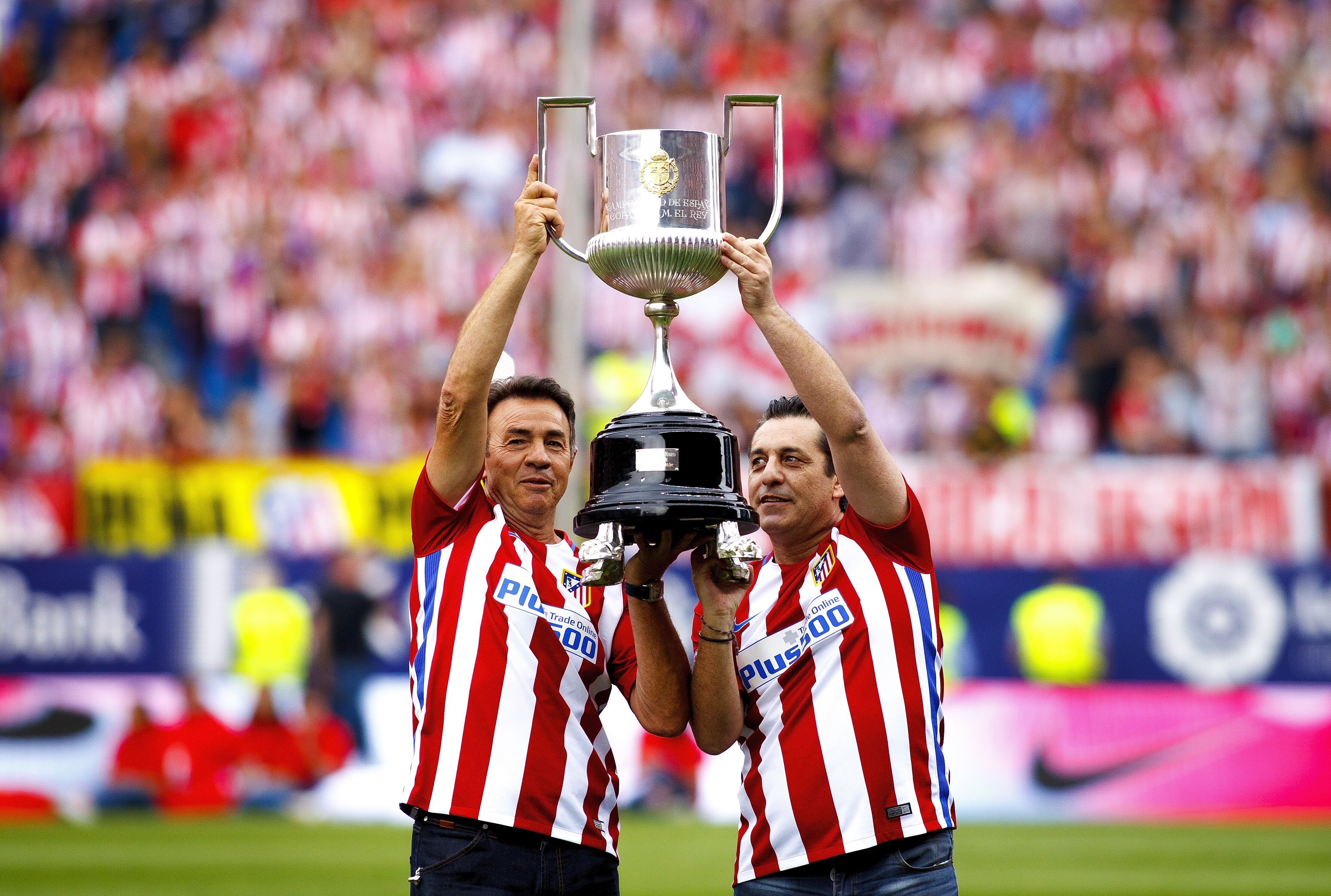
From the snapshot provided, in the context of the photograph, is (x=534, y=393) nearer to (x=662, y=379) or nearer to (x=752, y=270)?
(x=662, y=379)

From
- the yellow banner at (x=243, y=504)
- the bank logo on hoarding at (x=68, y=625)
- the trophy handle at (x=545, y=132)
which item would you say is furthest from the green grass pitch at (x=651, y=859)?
the trophy handle at (x=545, y=132)

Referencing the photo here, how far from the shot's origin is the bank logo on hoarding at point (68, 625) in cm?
1186

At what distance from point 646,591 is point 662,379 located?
0.53 m

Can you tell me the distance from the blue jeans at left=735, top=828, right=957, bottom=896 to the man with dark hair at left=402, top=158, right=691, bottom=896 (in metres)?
0.43

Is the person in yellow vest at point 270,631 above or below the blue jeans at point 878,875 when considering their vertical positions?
above

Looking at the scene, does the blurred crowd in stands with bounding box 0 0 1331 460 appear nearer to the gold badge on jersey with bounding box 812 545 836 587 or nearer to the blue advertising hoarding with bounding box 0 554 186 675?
A: the blue advertising hoarding with bounding box 0 554 186 675

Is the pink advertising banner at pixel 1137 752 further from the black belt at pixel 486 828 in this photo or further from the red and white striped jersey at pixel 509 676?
the black belt at pixel 486 828

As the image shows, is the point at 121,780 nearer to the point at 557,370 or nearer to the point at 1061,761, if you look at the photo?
the point at 557,370

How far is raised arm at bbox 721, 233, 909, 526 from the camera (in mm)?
3754

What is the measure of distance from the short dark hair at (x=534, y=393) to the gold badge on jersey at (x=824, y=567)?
0.69m

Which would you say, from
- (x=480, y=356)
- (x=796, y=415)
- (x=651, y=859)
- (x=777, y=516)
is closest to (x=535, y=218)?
(x=480, y=356)

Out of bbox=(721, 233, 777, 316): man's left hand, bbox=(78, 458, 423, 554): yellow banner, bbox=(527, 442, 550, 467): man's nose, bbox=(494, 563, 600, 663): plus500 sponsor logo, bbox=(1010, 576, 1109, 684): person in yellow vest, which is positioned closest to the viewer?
bbox=(721, 233, 777, 316): man's left hand

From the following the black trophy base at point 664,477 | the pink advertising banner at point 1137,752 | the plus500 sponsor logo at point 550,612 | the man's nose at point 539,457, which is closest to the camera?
the black trophy base at point 664,477

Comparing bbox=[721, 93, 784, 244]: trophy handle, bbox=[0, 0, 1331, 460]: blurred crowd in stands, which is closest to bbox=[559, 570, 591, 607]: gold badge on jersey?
bbox=[721, 93, 784, 244]: trophy handle
